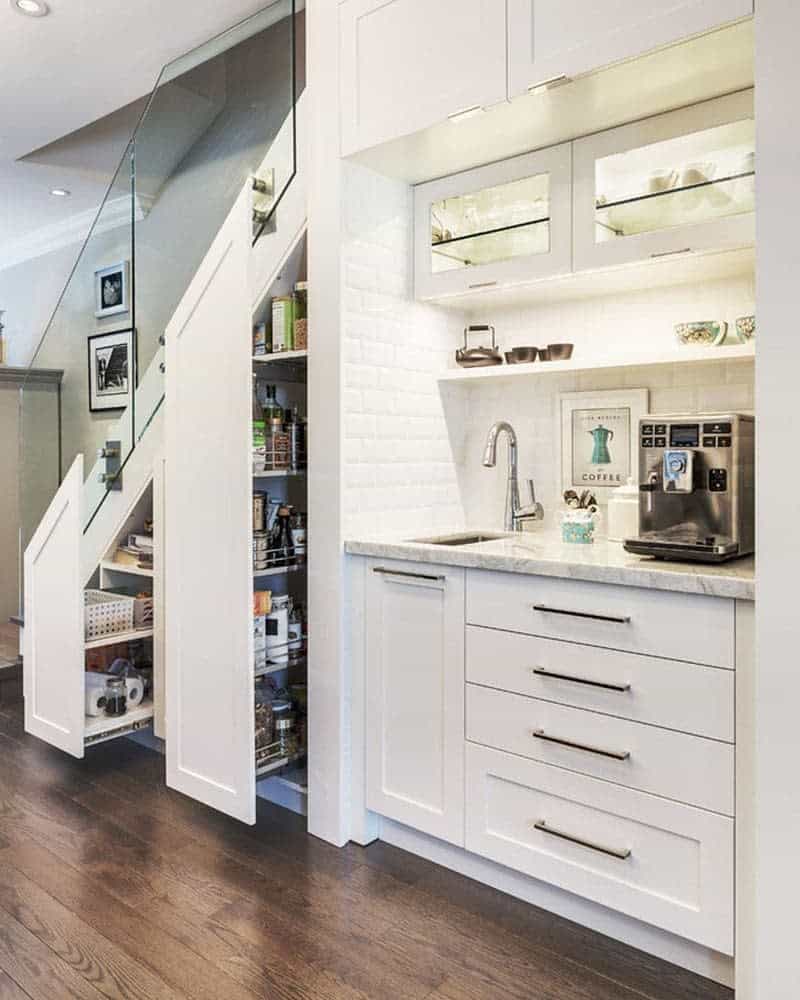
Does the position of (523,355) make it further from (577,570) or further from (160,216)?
(160,216)

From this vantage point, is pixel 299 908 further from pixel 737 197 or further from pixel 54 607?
pixel 737 197

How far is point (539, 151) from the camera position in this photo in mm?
2377

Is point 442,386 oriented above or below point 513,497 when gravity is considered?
above

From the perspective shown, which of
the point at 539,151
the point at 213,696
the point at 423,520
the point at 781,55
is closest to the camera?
the point at 781,55

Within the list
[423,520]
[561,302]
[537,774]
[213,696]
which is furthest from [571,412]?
[213,696]

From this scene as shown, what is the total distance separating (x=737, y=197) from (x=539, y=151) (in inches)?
24.7

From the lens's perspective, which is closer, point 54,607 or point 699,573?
point 699,573

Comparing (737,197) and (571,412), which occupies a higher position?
(737,197)

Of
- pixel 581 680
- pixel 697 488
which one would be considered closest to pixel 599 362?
pixel 697 488

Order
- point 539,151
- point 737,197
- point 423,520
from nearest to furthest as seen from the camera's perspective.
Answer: point 737,197, point 539,151, point 423,520

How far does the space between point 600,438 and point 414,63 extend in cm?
126

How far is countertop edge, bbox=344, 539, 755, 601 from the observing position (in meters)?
1.73

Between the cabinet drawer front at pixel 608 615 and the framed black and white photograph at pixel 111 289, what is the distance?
74.1 inches

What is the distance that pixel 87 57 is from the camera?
10.3 feet
